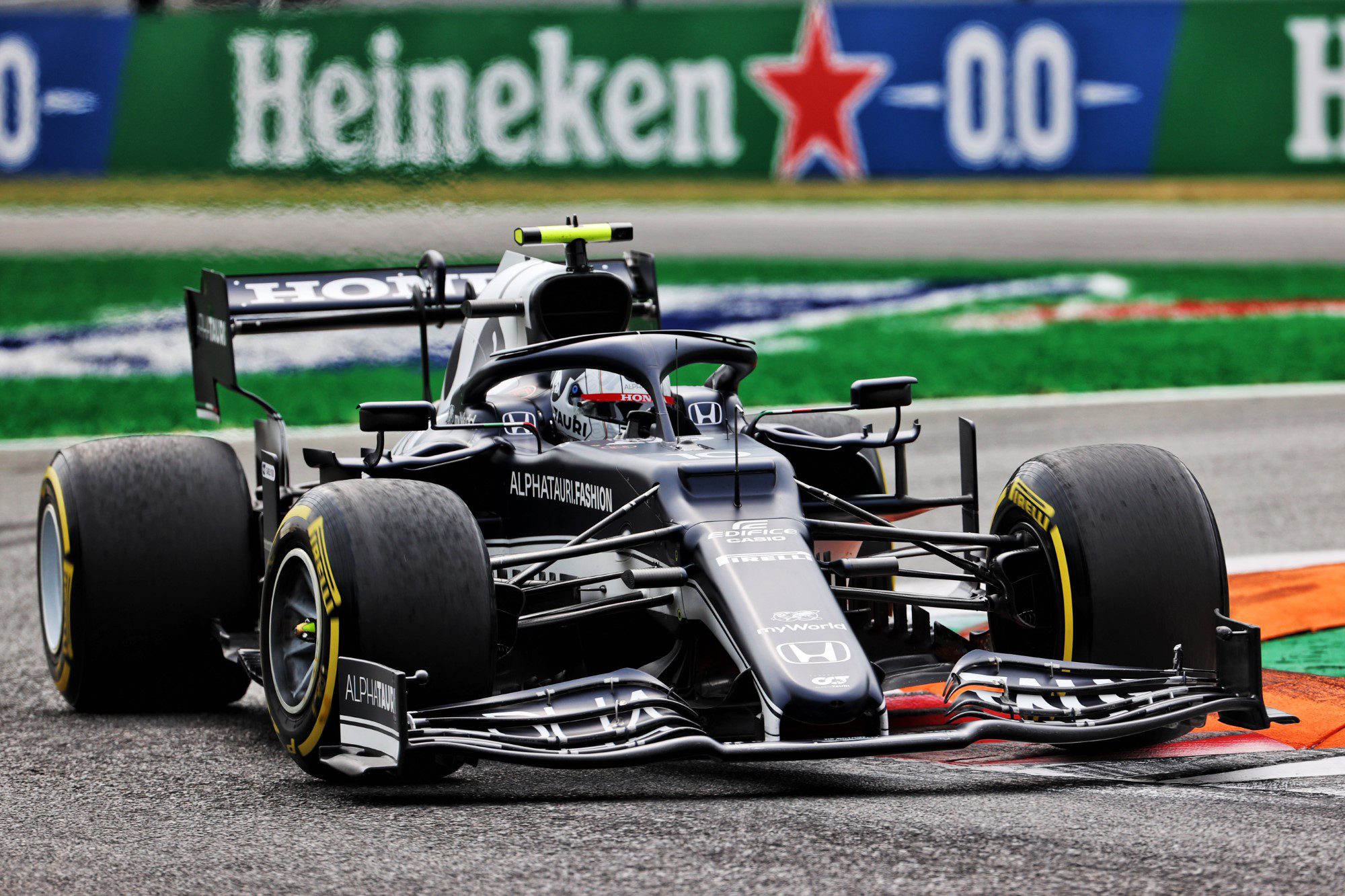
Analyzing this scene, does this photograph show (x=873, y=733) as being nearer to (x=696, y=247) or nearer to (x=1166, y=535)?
(x=1166, y=535)

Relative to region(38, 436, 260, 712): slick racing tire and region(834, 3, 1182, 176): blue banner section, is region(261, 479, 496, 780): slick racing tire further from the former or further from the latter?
region(834, 3, 1182, 176): blue banner section

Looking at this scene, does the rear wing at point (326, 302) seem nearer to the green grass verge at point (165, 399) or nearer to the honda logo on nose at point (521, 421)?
the honda logo on nose at point (521, 421)

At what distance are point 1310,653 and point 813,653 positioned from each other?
2859 mm

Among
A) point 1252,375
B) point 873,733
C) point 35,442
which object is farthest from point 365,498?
point 1252,375

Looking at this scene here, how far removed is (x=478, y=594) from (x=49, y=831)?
126 cm

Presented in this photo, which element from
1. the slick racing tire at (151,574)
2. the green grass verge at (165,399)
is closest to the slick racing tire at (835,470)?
the slick racing tire at (151,574)

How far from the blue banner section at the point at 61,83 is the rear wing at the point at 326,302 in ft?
51.5

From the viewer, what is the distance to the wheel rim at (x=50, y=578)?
25.3 ft

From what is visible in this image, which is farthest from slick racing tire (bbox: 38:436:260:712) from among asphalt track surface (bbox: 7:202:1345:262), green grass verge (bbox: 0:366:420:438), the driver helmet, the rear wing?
asphalt track surface (bbox: 7:202:1345:262)

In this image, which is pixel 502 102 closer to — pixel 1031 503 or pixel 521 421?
pixel 521 421

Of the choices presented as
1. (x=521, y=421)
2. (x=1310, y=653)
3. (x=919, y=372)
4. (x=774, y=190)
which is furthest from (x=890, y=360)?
A: (x=521, y=421)

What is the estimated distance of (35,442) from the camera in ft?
47.0

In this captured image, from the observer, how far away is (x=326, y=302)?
8.55 m

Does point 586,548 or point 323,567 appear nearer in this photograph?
point 323,567
